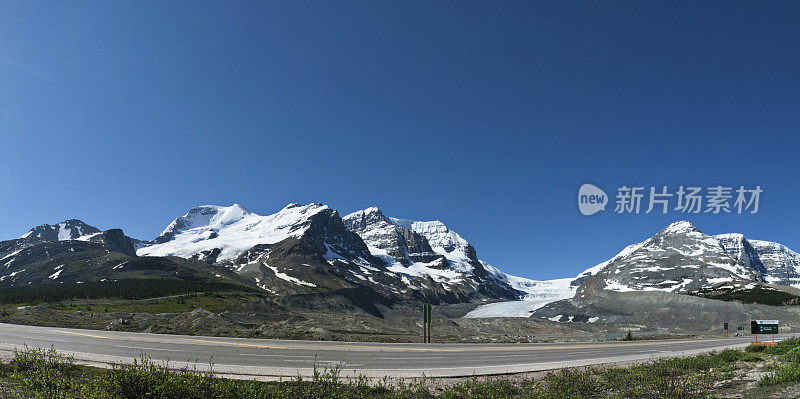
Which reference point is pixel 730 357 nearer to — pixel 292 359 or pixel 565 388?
pixel 565 388

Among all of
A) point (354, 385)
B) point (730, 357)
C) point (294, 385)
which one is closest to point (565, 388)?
point (354, 385)

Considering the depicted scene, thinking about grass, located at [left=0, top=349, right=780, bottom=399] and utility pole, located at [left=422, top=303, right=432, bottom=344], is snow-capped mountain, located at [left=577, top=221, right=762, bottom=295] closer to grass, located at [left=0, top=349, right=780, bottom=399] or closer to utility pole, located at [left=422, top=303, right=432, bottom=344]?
utility pole, located at [left=422, top=303, right=432, bottom=344]

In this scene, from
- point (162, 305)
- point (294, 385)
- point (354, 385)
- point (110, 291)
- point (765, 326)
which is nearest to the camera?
point (294, 385)

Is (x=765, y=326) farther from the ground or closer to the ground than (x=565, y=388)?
closer to the ground

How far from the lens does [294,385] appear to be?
13008 millimetres

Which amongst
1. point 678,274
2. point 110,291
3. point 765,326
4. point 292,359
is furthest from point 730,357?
point 678,274

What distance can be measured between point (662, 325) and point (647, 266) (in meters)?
99.5

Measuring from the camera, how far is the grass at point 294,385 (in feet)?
32.4

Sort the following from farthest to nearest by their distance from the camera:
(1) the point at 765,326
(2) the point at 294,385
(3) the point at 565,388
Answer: (1) the point at 765,326 < (3) the point at 565,388 < (2) the point at 294,385

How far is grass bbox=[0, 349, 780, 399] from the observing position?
9875mm

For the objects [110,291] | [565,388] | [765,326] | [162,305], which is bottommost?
[162,305]

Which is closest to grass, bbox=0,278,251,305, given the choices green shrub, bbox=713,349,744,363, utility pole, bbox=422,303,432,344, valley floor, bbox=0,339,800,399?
utility pole, bbox=422,303,432,344

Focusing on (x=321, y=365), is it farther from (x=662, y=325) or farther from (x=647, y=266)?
(x=647, y=266)

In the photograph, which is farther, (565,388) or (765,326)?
(765,326)
